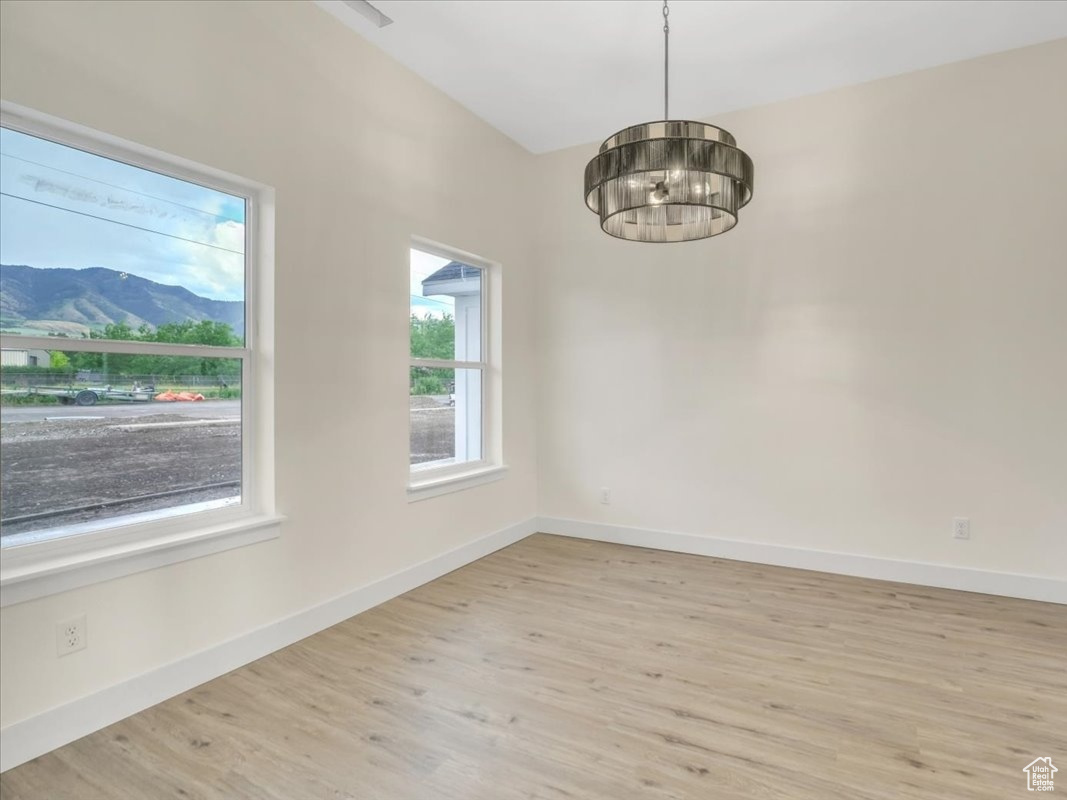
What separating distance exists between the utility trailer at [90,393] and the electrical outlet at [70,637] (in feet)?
2.54

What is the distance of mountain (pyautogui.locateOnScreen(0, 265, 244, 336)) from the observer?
6.57 feet

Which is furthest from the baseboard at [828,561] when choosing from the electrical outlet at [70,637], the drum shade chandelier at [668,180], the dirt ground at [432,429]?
the electrical outlet at [70,637]

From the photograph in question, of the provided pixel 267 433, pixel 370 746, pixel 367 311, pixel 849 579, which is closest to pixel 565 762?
pixel 370 746

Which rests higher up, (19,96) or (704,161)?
(19,96)

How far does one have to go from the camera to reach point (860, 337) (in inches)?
147

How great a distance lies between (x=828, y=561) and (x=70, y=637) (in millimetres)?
4029

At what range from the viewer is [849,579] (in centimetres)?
374

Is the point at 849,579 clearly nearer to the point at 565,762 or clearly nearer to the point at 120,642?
the point at 565,762

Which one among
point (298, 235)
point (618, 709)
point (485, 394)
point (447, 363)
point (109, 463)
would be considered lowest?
point (618, 709)

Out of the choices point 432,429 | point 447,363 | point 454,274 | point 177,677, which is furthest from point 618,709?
point 454,274

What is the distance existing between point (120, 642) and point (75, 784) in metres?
0.46

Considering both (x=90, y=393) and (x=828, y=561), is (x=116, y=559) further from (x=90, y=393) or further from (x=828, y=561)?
(x=828, y=561)

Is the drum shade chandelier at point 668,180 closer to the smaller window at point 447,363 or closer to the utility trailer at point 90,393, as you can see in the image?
the smaller window at point 447,363

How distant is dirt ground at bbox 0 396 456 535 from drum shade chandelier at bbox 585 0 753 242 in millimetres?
1946
